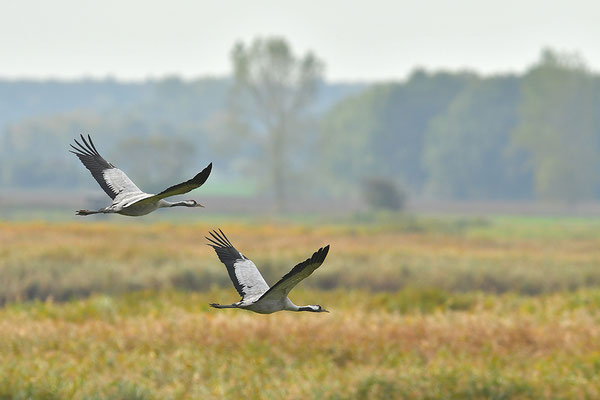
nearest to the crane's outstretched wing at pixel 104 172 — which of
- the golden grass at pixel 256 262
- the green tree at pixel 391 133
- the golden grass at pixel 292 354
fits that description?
the golden grass at pixel 292 354

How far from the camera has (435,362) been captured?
1543 cm

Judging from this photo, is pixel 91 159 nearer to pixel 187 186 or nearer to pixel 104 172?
pixel 104 172

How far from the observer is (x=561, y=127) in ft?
280

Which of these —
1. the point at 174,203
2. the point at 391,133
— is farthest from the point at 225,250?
the point at 391,133

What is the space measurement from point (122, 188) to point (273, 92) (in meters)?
87.0

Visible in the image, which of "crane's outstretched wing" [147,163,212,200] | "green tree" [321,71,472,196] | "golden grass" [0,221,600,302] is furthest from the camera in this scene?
"green tree" [321,71,472,196]

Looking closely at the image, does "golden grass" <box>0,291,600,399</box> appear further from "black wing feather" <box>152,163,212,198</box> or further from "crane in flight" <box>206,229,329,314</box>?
"black wing feather" <box>152,163,212,198</box>

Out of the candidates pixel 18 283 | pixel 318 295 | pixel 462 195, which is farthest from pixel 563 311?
pixel 462 195

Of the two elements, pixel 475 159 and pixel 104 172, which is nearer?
pixel 104 172

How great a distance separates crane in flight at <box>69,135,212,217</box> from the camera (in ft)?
4.07

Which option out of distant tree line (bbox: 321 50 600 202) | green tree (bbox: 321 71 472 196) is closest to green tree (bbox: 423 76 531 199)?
distant tree line (bbox: 321 50 600 202)

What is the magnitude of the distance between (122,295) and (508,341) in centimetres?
1133

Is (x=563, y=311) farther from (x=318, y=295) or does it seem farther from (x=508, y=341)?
(x=318, y=295)

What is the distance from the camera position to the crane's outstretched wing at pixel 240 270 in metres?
1.36
